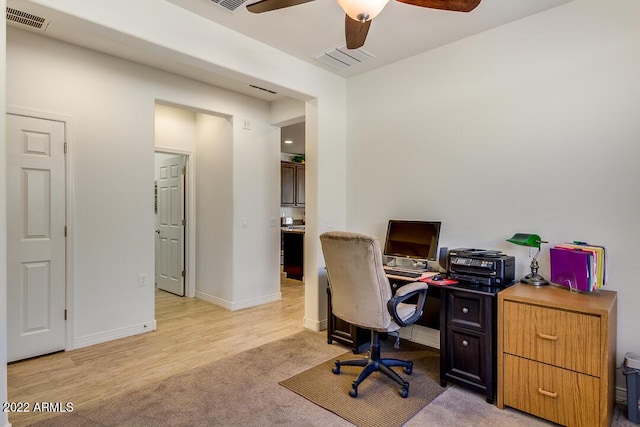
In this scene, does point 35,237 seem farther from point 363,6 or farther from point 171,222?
point 363,6

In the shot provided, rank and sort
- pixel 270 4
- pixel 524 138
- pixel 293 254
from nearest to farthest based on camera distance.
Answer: pixel 270 4 → pixel 524 138 → pixel 293 254

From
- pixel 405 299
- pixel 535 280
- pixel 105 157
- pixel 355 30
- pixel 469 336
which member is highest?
pixel 355 30

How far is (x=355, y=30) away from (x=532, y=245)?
6.12 ft

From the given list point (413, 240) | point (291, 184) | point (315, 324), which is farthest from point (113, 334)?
point (291, 184)

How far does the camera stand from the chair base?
2328 millimetres

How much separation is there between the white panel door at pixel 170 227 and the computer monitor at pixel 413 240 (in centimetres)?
301

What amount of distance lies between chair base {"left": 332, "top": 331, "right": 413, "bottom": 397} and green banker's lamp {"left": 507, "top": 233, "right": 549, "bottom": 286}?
1.04 metres

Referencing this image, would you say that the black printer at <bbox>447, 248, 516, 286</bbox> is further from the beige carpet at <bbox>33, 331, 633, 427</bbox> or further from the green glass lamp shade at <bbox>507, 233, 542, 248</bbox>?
the beige carpet at <bbox>33, 331, 633, 427</bbox>

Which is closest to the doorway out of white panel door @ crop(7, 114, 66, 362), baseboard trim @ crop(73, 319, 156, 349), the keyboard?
baseboard trim @ crop(73, 319, 156, 349)

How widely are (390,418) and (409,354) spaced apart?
3.33 feet

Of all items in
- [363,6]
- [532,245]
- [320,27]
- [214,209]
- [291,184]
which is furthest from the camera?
[291,184]

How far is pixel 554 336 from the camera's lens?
200cm

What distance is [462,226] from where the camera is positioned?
2998 mm

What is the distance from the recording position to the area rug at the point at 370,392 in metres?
2.12
